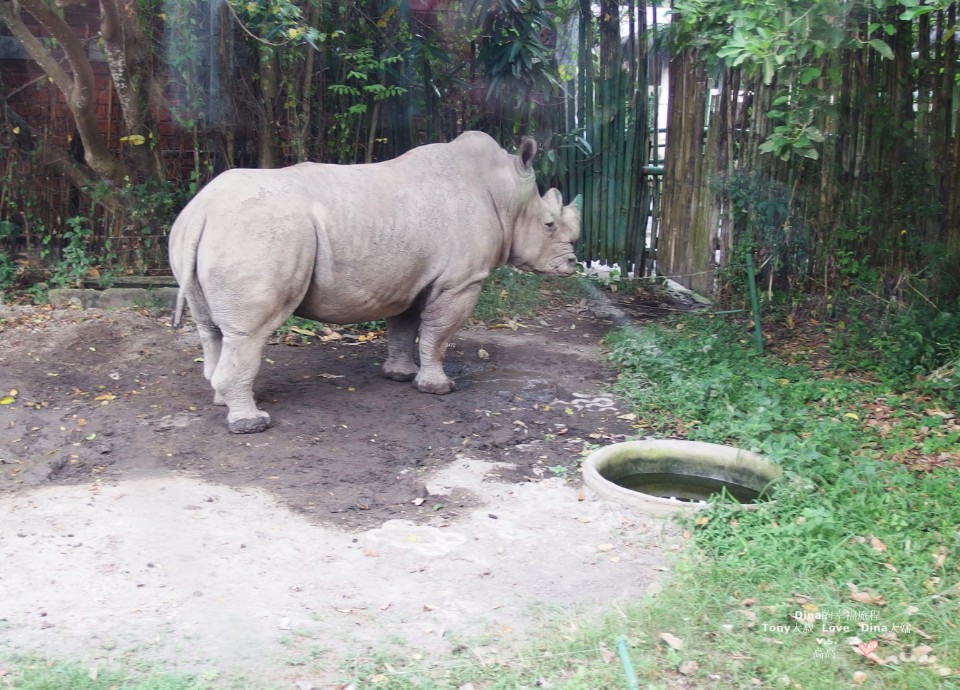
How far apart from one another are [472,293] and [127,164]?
4677 mm

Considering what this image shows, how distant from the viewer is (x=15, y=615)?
4035 mm

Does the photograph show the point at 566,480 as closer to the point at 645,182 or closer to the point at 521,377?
the point at 521,377

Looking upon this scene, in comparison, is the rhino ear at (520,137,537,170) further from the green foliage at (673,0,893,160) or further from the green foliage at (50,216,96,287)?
the green foliage at (50,216,96,287)

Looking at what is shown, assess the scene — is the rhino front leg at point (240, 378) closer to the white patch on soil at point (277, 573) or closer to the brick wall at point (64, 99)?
the white patch on soil at point (277, 573)

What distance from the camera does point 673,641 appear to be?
395 cm

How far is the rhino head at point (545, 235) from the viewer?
764 cm

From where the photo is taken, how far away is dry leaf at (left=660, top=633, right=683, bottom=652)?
393 centimetres

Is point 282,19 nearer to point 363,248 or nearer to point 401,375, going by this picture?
point 363,248

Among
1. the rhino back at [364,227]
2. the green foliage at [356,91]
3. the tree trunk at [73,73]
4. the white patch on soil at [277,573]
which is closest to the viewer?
the white patch on soil at [277,573]

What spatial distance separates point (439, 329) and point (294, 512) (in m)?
2.30

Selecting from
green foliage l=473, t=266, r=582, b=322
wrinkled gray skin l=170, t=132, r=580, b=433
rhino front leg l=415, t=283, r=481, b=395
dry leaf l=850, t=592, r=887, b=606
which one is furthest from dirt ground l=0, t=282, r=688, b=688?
green foliage l=473, t=266, r=582, b=322

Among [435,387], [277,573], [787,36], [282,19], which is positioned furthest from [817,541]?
[282,19]

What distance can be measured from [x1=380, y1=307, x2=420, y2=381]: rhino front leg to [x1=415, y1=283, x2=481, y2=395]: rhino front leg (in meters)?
0.29

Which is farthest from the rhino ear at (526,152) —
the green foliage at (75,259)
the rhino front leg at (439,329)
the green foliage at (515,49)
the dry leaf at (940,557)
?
the green foliage at (75,259)
